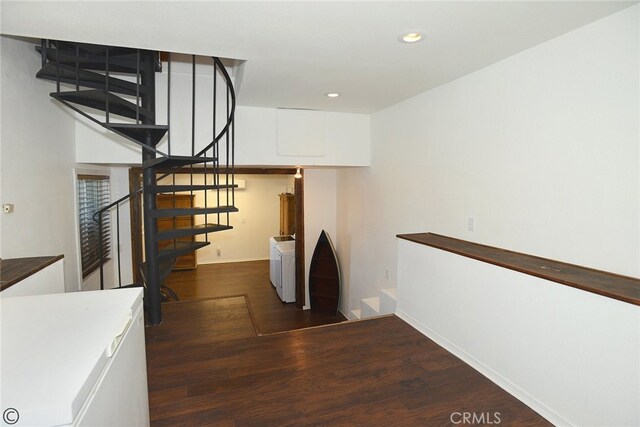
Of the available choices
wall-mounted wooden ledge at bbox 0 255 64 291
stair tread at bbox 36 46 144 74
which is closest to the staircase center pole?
stair tread at bbox 36 46 144 74

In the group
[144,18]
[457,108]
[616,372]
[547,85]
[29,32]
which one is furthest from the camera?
[457,108]

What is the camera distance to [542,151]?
2104 millimetres

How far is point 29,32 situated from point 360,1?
6.25 feet

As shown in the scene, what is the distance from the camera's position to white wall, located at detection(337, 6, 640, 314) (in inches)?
67.5

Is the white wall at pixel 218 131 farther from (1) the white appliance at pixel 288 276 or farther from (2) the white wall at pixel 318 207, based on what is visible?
(1) the white appliance at pixel 288 276

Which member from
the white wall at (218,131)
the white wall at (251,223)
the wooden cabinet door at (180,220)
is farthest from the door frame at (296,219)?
the white wall at (251,223)

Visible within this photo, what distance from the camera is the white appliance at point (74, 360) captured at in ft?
2.59

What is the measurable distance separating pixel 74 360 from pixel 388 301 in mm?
2936

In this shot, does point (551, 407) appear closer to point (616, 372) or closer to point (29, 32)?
point (616, 372)

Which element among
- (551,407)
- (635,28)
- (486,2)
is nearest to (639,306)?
(551,407)

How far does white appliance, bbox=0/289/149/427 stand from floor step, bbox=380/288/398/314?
7.83 feet

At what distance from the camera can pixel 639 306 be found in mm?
1404

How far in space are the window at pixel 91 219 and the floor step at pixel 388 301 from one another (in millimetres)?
3162

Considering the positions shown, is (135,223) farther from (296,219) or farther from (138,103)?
(296,219)
